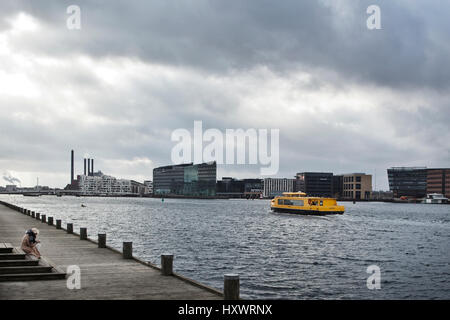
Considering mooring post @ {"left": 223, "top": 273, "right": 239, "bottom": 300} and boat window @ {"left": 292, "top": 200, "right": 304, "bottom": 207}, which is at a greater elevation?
mooring post @ {"left": 223, "top": 273, "right": 239, "bottom": 300}

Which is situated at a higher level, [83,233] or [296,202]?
[83,233]

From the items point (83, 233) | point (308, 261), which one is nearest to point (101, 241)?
point (83, 233)

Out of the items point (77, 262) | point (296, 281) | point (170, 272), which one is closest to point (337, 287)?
point (296, 281)

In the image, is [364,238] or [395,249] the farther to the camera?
[364,238]

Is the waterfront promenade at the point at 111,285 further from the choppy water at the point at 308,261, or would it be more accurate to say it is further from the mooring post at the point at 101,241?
the choppy water at the point at 308,261

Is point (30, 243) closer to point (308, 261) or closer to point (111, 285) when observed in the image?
point (111, 285)

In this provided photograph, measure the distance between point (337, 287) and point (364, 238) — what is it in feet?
132

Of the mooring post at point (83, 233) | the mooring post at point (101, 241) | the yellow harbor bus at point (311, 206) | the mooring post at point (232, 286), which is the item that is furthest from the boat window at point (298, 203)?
the mooring post at point (232, 286)

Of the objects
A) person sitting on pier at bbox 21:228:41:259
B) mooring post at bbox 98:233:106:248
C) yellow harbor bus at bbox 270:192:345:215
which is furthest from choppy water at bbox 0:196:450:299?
yellow harbor bus at bbox 270:192:345:215

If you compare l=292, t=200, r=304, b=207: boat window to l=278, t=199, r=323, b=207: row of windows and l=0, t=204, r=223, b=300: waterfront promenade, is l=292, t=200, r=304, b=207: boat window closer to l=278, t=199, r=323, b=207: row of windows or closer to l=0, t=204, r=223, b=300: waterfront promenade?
l=278, t=199, r=323, b=207: row of windows

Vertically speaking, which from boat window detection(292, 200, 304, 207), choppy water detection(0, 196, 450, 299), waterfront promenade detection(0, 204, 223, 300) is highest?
waterfront promenade detection(0, 204, 223, 300)
